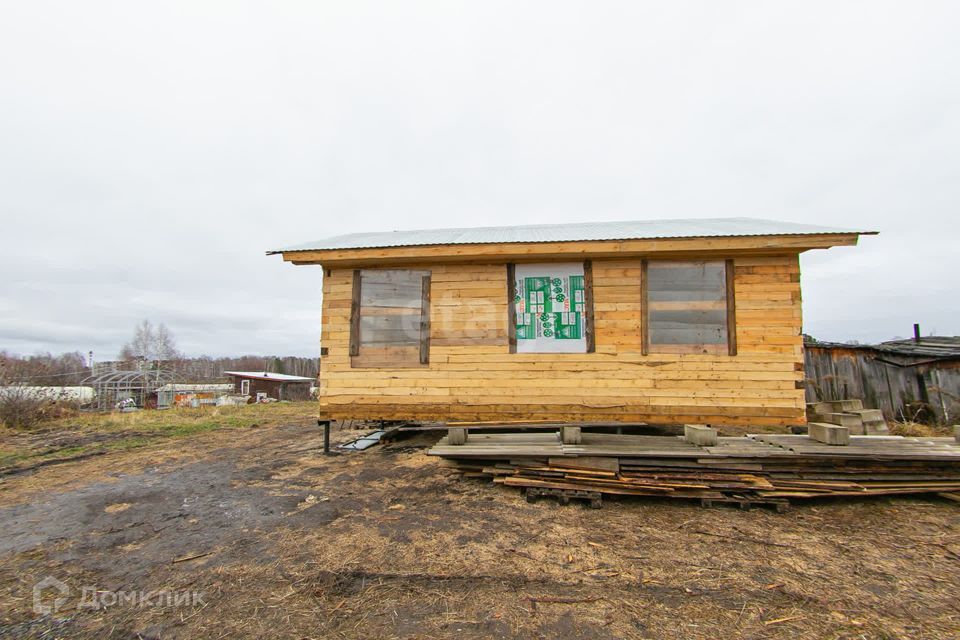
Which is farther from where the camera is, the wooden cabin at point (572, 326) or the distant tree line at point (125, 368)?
the distant tree line at point (125, 368)

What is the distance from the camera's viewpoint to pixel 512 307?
21.9ft

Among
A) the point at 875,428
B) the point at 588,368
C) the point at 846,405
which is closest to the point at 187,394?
the point at 588,368

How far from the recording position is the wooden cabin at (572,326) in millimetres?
6094

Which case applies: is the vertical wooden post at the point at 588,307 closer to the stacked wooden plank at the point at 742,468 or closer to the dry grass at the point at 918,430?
the stacked wooden plank at the point at 742,468

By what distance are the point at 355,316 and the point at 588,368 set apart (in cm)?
414

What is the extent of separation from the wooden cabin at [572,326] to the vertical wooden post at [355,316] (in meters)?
0.02

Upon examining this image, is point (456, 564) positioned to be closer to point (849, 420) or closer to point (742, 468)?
point (742, 468)

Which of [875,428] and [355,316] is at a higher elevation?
[355,316]

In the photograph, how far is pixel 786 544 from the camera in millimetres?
3959

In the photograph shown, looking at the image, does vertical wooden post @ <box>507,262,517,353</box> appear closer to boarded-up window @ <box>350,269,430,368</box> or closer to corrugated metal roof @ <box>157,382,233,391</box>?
boarded-up window @ <box>350,269,430,368</box>

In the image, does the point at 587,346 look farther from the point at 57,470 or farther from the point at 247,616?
the point at 57,470

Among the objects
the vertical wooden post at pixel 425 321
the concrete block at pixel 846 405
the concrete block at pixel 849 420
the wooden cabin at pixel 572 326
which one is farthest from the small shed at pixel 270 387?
the concrete block at pixel 849 420

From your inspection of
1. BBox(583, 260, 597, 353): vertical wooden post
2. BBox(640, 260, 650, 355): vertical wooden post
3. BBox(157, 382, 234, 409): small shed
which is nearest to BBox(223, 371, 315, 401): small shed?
BBox(157, 382, 234, 409): small shed

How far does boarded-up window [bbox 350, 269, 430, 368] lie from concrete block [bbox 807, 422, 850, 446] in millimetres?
5889
